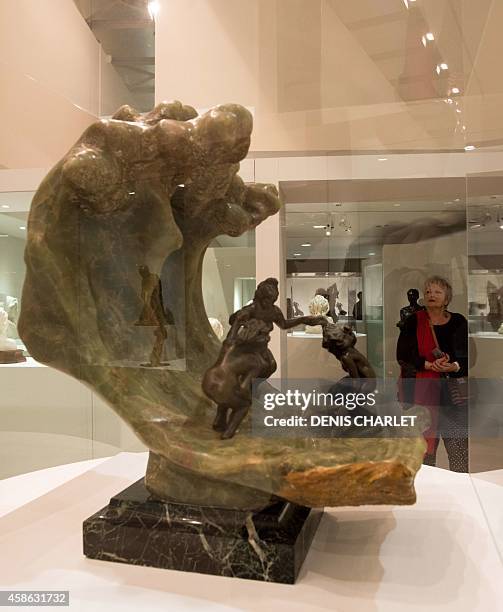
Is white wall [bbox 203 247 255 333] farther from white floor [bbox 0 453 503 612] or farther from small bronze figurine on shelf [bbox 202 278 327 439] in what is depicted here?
white floor [bbox 0 453 503 612]

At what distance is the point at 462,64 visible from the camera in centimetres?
125

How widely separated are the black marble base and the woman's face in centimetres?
54

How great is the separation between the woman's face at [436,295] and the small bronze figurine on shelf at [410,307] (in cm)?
2

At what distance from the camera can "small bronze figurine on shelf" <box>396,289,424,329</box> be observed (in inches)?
50.4

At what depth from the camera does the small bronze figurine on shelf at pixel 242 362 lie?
1096 mm

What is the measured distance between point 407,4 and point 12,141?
41.0 inches

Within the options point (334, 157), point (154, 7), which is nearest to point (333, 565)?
point (334, 157)


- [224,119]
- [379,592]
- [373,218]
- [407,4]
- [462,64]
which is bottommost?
[379,592]

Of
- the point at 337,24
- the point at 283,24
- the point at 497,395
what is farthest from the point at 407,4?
the point at 497,395

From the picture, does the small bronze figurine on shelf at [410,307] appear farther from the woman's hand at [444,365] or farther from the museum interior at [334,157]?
the woman's hand at [444,365]

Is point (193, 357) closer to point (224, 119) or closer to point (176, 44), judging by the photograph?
point (224, 119)

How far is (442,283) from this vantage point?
50.2 inches

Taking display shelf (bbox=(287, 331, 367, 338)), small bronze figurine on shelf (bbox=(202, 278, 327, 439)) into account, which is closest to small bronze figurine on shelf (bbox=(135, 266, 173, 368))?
small bronze figurine on shelf (bbox=(202, 278, 327, 439))

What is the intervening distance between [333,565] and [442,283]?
0.66 m
